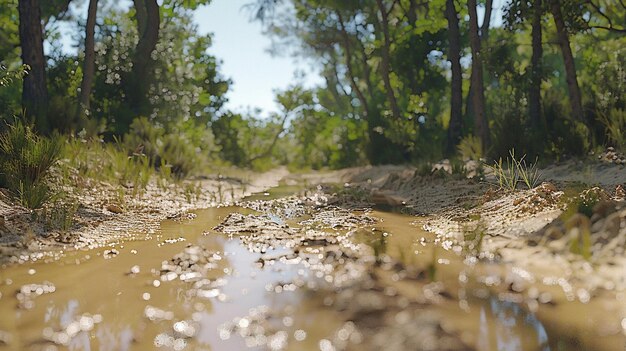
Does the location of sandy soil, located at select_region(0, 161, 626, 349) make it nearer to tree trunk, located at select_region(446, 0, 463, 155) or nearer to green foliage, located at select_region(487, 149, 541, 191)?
green foliage, located at select_region(487, 149, 541, 191)

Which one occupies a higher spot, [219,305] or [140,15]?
[140,15]

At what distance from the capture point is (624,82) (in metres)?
10.2

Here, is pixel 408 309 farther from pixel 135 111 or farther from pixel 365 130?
pixel 365 130

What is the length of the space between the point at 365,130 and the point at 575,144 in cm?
1139

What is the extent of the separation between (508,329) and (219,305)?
1.42 metres

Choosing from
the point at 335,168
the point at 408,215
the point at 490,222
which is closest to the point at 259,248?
the point at 490,222

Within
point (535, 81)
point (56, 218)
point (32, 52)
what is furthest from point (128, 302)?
point (535, 81)

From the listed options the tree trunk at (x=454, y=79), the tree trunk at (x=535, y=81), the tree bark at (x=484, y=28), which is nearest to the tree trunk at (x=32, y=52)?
the tree trunk at (x=454, y=79)

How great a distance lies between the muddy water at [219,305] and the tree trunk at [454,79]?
10.1m

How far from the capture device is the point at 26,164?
562 centimetres

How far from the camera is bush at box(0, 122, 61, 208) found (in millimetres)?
5273

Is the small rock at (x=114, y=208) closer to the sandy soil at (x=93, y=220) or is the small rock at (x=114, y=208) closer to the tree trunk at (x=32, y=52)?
the sandy soil at (x=93, y=220)

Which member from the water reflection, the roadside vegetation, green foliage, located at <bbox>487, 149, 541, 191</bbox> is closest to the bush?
the roadside vegetation

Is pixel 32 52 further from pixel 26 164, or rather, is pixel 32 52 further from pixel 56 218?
pixel 56 218
